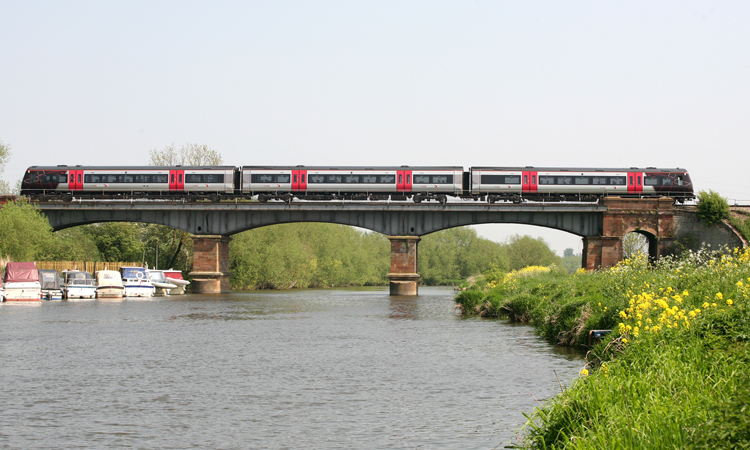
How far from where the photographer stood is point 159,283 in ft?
185

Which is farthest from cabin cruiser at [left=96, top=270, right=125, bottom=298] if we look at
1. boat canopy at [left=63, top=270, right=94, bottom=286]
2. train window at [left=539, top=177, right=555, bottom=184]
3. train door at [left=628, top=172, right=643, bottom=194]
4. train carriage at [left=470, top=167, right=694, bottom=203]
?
train door at [left=628, top=172, right=643, bottom=194]

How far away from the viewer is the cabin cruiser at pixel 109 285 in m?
49.3

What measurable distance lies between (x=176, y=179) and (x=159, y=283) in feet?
29.7

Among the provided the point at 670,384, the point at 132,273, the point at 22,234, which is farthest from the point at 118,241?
the point at 670,384

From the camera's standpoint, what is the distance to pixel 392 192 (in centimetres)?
5838

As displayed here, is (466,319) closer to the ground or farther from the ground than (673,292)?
closer to the ground

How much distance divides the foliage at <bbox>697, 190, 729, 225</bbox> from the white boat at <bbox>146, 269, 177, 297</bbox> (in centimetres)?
4292

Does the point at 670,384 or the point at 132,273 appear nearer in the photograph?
the point at 670,384

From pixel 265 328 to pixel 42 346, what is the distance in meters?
8.68

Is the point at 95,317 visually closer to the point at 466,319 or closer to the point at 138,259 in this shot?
the point at 466,319

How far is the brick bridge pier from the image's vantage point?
55.9m

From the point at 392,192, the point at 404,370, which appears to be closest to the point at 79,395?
the point at 404,370

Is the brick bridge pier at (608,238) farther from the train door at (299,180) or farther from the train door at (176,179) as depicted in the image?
the train door at (299,180)

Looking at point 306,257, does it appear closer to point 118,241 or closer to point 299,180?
point 118,241
